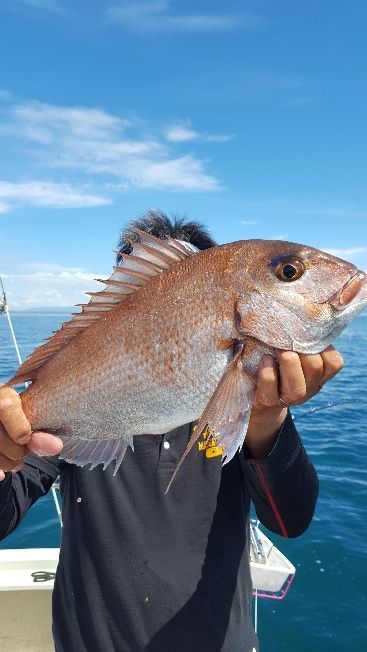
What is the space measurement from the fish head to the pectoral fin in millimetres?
177

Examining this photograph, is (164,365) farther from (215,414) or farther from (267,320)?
(267,320)

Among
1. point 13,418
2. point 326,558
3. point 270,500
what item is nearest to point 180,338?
point 13,418

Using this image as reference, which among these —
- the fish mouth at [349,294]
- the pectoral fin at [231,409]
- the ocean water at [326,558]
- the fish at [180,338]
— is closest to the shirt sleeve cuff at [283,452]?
the fish at [180,338]

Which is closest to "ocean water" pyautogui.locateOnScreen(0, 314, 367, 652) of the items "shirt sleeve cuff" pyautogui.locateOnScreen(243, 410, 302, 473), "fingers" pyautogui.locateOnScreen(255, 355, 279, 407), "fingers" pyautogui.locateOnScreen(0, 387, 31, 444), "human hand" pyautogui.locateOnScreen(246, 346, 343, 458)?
"shirt sleeve cuff" pyautogui.locateOnScreen(243, 410, 302, 473)

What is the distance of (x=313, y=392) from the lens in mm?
2152

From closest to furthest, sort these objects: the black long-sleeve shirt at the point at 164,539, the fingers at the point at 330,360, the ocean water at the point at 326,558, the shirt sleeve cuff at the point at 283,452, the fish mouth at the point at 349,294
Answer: the fish mouth at the point at 349,294 < the fingers at the point at 330,360 < the shirt sleeve cuff at the point at 283,452 < the black long-sleeve shirt at the point at 164,539 < the ocean water at the point at 326,558

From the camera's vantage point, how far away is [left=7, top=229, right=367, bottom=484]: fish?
1954mm

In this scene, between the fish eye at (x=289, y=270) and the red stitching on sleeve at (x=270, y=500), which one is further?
the red stitching on sleeve at (x=270, y=500)

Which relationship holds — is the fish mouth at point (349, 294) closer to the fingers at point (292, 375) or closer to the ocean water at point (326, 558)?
the fingers at point (292, 375)

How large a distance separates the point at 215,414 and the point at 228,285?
56 cm

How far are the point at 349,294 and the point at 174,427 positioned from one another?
0.95 metres

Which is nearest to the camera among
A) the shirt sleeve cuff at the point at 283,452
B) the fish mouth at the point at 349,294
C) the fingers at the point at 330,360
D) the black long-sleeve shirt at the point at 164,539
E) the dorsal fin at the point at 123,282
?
the fish mouth at the point at 349,294

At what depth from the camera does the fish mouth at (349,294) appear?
75.5 inches

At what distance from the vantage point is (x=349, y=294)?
6.31 feet
